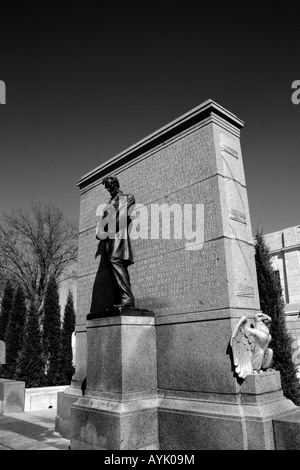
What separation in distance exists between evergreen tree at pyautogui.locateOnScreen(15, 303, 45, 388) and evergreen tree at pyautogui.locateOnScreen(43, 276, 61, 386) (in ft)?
1.47

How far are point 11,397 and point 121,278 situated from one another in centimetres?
625

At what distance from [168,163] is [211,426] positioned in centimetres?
437

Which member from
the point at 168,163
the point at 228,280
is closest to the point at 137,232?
the point at 168,163

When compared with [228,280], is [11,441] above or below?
below

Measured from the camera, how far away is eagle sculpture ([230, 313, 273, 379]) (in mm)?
5074

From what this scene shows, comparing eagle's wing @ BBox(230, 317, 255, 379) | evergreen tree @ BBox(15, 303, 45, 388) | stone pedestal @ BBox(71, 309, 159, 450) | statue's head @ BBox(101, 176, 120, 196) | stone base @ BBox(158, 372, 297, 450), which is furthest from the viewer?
evergreen tree @ BBox(15, 303, 45, 388)

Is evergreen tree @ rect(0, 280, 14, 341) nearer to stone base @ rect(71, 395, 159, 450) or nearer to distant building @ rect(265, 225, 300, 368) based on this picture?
distant building @ rect(265, 225, 300, 368)

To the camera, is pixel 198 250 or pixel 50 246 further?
pixel 50 246

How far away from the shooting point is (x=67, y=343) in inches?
763

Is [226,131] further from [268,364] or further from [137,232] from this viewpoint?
[268,364]

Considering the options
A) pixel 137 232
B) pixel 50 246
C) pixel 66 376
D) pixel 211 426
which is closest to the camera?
pixel 211 426

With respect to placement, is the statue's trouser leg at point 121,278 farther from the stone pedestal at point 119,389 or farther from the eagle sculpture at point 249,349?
the eagle sculpture at point 249,349

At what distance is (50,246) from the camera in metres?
29.1

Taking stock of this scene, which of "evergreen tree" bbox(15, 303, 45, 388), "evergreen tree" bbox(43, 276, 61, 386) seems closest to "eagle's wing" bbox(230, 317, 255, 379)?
"evergreen tree" bbox(15, 303, 45, 388)
